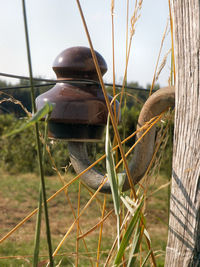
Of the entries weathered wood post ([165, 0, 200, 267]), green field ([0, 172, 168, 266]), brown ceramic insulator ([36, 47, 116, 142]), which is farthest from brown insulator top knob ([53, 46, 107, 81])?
green field ([0, 172, 168, 266])

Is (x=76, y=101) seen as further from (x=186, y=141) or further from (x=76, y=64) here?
(x=186, y=141)

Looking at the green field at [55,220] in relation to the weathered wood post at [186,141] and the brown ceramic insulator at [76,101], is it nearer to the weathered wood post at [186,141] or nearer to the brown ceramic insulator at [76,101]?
the brown ceramic insulator at [76,101]

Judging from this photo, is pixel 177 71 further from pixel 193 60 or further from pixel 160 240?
pixel 160 240

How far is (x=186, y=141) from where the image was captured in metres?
0.69

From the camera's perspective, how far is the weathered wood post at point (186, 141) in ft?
2.17

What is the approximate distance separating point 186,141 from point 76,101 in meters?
0.38

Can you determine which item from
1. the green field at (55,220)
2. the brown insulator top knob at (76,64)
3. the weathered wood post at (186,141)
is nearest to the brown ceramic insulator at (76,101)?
the brown insulator top knob at (76,64)

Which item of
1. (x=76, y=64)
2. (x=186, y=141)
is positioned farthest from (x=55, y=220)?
(x=186, y=141)

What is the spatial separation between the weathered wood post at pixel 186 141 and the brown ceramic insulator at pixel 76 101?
0.31 meters

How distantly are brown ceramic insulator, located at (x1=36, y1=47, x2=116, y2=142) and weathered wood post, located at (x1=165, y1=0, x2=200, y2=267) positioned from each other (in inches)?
12.3

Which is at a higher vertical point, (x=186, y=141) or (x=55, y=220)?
(x=186, y=141)

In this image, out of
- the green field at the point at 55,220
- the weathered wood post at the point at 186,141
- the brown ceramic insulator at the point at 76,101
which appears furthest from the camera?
the green field at the point at 55,220

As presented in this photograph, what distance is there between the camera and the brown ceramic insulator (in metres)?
0.94

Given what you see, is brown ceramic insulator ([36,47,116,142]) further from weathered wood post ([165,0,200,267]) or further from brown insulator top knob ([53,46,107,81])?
weathered wood post ([165,0,200,267])
